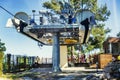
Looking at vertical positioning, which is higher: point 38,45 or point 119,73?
point 38,45

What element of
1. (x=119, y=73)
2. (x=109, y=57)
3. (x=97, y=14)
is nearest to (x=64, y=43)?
(x=109, y=57)

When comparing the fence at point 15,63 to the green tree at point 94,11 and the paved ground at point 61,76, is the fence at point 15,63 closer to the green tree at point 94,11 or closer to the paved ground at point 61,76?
the paved ground at point 61,76

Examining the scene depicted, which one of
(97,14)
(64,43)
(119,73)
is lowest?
(119,73)

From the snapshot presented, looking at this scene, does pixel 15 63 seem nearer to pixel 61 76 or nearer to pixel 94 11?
pixel 61 76

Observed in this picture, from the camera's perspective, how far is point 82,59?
138 ft

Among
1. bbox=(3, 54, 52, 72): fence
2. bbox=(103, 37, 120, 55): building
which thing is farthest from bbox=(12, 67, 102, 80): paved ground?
bbox=(103, 37, 120, 55): building

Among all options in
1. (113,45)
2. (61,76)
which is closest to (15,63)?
(61,76)

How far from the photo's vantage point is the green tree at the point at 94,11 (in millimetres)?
46475

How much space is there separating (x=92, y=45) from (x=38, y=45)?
11.8m

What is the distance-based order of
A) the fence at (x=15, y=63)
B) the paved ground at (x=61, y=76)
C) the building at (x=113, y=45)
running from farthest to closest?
1. the building at (x=113, y=45)
2. the fence at (x=15, y=63)
3. the paved ground at (x=61, y=76)

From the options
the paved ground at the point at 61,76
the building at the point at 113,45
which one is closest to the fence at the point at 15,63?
the paved ground at the point at 61,76

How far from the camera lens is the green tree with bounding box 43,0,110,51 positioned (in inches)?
1830

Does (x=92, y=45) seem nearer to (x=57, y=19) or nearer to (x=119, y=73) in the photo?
(x=57, y=19)

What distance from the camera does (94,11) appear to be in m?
46.9
